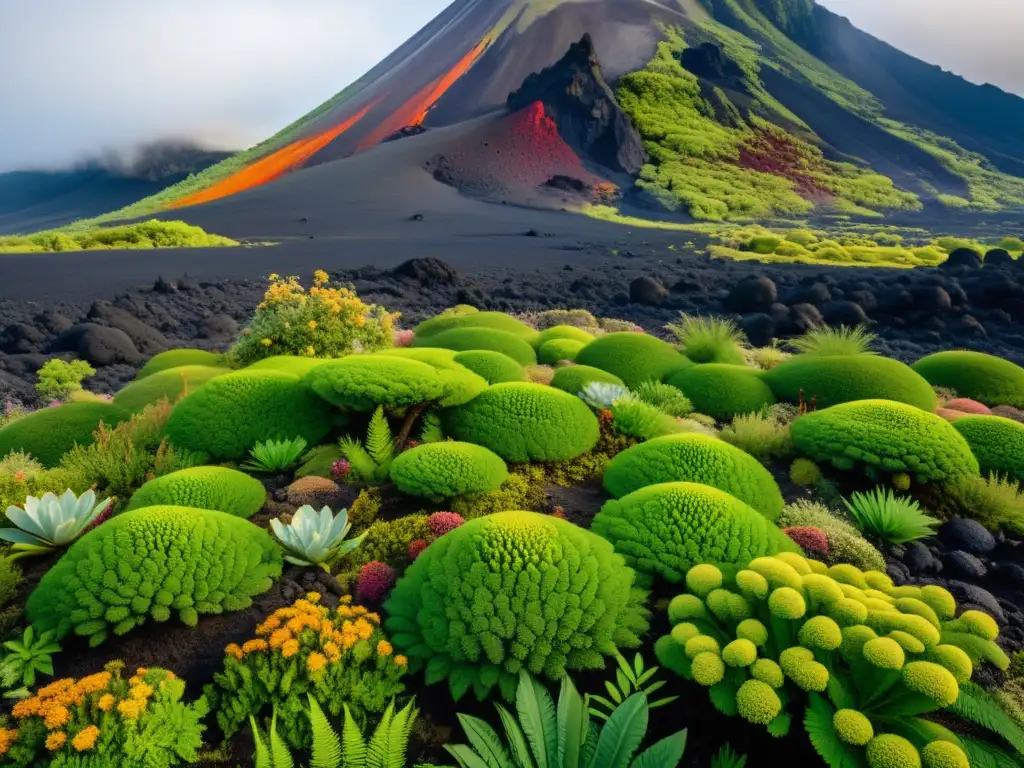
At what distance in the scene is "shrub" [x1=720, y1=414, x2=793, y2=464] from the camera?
193 inches

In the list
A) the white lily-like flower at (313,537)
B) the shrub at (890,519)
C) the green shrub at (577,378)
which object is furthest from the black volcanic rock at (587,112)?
the white lily-like flower at (313,537)

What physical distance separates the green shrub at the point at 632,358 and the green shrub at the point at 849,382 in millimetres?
1043

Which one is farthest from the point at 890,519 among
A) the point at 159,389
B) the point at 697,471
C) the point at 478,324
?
the point at 478,324

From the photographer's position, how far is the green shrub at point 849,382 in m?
5.70

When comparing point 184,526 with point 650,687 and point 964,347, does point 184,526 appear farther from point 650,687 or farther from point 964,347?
point 964,347

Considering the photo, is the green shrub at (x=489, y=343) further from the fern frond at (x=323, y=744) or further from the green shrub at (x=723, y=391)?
the fern frond at (x=323, y=744)

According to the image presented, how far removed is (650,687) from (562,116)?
78124 millimetres

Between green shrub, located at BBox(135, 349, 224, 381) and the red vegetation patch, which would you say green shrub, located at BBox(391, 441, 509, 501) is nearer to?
green shrub, located at BBox(135, 349, 224, 381)

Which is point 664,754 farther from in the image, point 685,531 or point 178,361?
point 178,361

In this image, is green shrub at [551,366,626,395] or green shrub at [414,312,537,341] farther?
green shrub at [414,312,537,341]

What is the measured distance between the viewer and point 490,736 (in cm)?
216

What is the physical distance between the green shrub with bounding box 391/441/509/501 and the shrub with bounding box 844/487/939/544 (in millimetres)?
2148

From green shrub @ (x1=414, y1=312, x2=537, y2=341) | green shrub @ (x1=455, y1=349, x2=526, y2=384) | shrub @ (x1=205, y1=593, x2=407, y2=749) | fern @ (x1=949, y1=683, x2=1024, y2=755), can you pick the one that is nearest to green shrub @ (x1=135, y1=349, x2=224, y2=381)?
green shrub @ (x1=414, y1=312, x2=537, y2=341)

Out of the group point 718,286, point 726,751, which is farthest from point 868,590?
point 718,286
